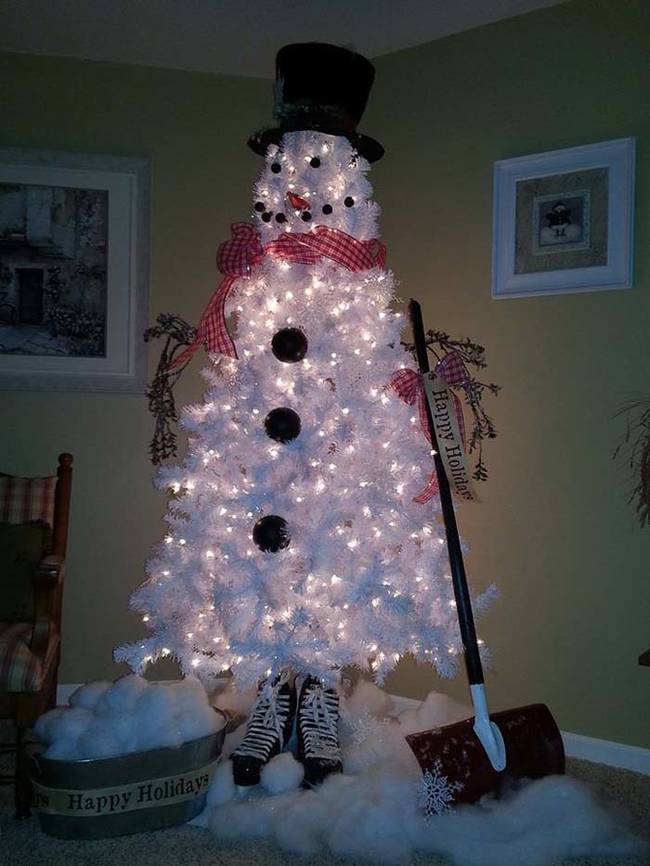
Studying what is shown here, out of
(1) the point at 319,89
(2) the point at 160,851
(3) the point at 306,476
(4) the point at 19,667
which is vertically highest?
(1) the point at 319,89

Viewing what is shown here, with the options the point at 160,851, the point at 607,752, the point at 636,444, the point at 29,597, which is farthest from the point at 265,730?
the point at 636,444

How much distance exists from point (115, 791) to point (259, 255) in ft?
5.26

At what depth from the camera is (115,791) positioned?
197cm

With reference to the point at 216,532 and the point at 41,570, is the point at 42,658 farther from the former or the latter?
the point at 216,532

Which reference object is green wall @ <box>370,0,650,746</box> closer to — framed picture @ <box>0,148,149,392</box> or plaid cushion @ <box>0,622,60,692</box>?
framed picture @ <box>0,148,149,392</box>

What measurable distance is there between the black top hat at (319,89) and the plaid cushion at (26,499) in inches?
57.4

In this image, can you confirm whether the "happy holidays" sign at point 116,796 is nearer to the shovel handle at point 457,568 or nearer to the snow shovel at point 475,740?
the snow shovel at point 475,740

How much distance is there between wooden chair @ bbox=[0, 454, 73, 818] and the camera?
210cm

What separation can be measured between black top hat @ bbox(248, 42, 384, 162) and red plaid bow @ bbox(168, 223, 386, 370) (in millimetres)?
349

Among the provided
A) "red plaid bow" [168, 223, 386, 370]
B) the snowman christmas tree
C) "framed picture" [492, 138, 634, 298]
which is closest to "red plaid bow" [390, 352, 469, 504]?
the snowman christmas tree

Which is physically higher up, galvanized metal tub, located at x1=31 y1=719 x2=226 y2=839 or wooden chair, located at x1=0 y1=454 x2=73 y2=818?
wooden chair, located at x1=0 y1=454 x2=73 y2=818

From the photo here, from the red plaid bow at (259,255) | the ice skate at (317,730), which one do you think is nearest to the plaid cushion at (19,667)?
the ice skate at (317,730)

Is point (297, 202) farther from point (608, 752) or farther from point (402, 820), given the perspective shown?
point (608, 752)

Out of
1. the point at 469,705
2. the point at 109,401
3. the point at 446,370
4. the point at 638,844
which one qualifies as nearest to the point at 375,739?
the point at 469,705
